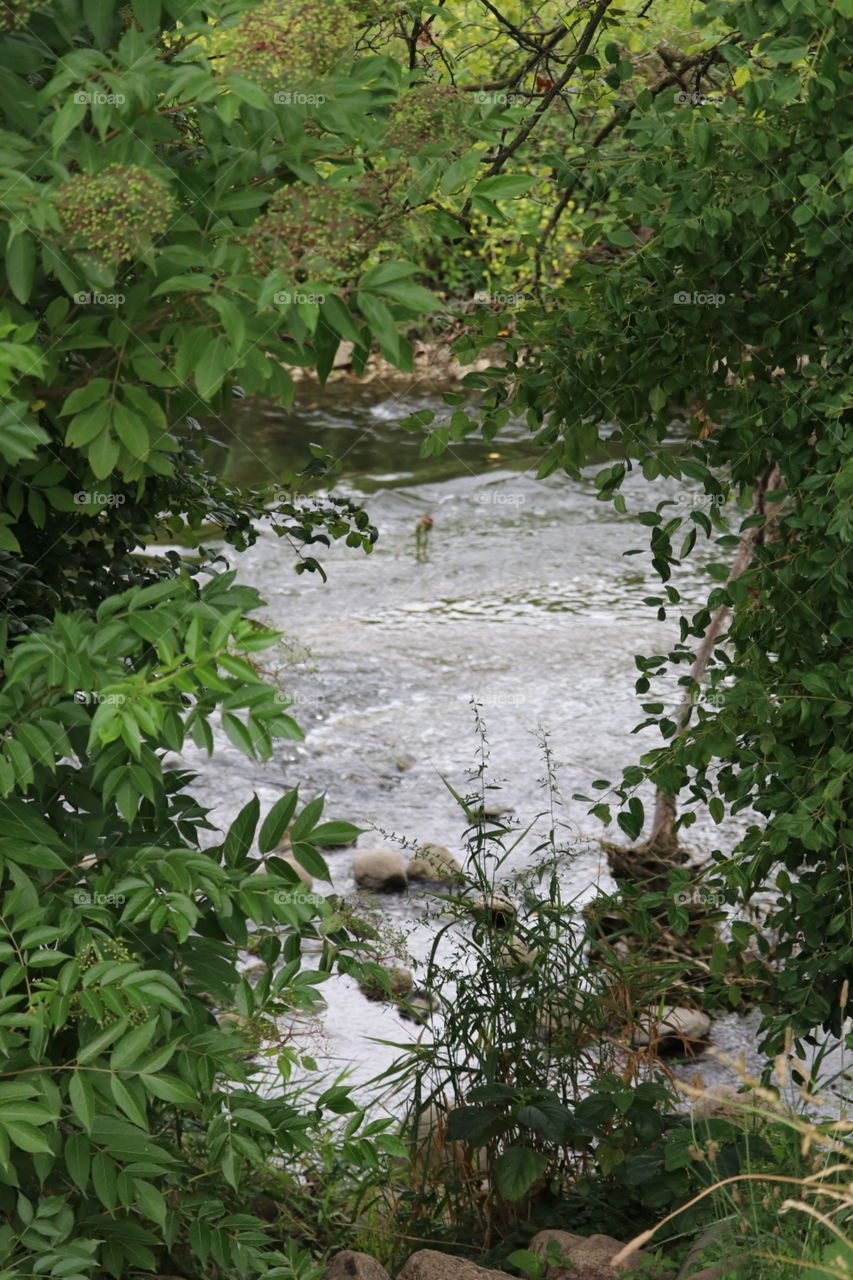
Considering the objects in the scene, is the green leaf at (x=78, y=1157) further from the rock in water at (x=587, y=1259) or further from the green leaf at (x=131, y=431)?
the rock in water at (x=587, y=1259)

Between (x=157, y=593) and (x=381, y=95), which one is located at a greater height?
(x=381, y=95)

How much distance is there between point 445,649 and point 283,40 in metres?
6.63

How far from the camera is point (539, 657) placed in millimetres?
8141

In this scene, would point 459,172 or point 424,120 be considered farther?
point 424,120

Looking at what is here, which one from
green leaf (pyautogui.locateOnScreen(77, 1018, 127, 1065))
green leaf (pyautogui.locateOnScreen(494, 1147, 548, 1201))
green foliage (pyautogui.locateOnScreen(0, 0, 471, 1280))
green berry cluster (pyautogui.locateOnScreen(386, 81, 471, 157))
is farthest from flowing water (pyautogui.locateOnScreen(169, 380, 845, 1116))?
green berry cluster (pyautogui.locateOnScreen(386, 81, 471, 157))

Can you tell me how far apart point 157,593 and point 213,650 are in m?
0.23

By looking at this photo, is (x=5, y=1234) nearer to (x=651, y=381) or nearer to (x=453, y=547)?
(x=651, y=381)

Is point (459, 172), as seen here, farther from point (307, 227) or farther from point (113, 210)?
point (113, 210)

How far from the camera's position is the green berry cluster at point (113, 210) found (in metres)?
1.56

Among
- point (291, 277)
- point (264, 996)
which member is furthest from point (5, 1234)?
point (291, 277)

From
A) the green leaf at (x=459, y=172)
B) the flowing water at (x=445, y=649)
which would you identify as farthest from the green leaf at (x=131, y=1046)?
the flowing water at (x=445, y=649)

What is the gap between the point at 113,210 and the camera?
61.3 inches

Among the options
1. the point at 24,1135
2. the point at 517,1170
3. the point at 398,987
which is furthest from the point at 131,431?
the point at 398,987

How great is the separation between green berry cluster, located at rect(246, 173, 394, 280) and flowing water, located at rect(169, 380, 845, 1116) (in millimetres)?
3282
